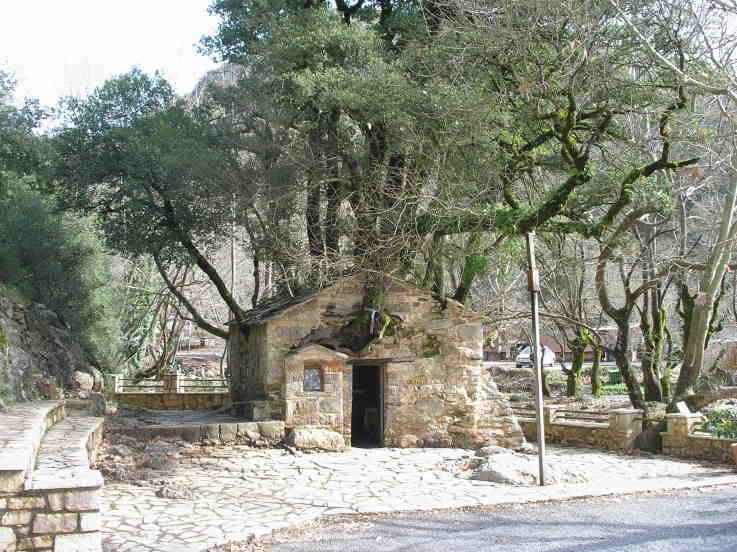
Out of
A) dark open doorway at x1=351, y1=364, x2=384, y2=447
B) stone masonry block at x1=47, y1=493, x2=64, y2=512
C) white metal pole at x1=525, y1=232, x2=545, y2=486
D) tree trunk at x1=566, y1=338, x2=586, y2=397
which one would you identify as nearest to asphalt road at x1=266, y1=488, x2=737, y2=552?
white metal pole at x1=525, y1=232, x2=545, y2=486

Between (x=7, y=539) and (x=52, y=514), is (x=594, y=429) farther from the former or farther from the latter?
(x=7, y=539)

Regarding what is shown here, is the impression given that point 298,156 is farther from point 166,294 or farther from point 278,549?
point 166,294

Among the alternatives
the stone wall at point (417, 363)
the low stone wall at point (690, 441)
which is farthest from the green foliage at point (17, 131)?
the low stone wall at point (690, 441)

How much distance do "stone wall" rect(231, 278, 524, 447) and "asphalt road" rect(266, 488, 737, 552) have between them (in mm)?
5575

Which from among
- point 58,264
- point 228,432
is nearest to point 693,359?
point 228,432

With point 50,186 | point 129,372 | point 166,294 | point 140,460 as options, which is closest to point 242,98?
point 50,186

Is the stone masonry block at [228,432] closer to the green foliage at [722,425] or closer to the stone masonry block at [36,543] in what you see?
the stone masonry block at [36,543]

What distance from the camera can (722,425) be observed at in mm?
13359

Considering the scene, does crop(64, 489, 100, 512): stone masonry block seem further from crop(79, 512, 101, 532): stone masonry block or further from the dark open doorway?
the dark open doorway

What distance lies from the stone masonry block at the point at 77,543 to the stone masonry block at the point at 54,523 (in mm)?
66

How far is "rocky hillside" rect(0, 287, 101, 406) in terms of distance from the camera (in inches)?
524

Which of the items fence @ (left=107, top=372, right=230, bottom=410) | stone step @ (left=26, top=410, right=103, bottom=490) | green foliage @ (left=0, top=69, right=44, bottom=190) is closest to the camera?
stone step @ (left=26, top=410, right=103, bottom=490)

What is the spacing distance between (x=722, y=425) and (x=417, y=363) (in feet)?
18.9

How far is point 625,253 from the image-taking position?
16.7 m
